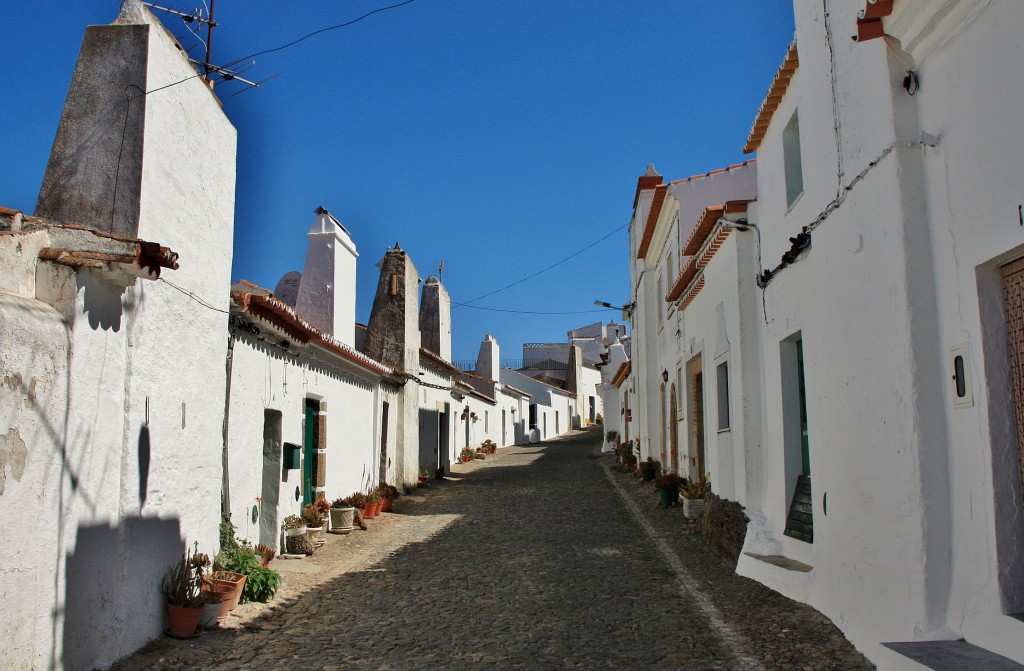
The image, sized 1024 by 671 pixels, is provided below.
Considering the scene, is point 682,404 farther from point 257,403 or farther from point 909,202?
point 909,202

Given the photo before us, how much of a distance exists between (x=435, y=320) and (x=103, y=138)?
1867 centimetres

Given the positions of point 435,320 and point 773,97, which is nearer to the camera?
point 773,97

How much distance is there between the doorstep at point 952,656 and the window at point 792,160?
427cm

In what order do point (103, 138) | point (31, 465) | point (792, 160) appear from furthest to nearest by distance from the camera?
point (792, 160)
point (103, 138)
point (31, 465)

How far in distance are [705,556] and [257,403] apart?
5532 mm

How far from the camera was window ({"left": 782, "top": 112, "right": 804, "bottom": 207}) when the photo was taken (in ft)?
24.5

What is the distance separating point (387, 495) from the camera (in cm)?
1458

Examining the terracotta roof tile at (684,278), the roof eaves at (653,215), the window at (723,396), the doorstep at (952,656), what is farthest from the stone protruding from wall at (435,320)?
the doorstep at (952,656)

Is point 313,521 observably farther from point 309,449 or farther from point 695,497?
point 695,497

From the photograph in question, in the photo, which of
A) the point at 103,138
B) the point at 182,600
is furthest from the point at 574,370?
the point at 103,138

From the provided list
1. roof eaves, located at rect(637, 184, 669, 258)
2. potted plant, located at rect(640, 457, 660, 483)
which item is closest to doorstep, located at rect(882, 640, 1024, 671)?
roof eaves, located at rect(637, 184, 669, 258)

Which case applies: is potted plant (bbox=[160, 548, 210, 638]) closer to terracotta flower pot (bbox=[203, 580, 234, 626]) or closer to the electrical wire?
terracotta flower pot (bbox=[203, 580, 234, 626])

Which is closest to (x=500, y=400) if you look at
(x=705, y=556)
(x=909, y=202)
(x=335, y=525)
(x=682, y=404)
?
(x=682, y=404)

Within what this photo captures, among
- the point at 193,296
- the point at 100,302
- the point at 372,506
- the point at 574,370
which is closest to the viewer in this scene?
the point at 100,302
